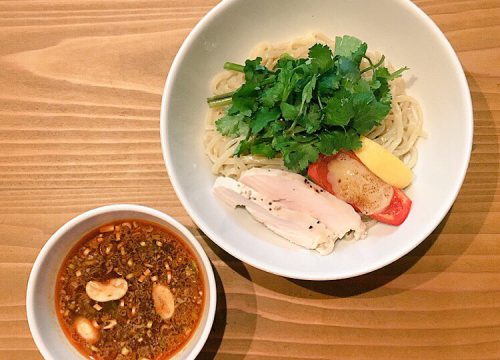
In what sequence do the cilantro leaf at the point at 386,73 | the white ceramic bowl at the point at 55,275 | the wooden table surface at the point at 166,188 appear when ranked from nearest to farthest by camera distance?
the white ceramic bowl at the point at 55,275
the cilantro leaf at the point at 386,73
the wooden table surface at the point at 166,188

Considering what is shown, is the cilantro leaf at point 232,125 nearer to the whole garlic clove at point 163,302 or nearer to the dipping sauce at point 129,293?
the dipping sauce at point 129,293

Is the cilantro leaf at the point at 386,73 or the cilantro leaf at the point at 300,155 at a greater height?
the cilantro leaf at the point at 386,73

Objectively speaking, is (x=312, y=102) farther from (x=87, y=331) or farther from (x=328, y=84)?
(x=87, y=331)

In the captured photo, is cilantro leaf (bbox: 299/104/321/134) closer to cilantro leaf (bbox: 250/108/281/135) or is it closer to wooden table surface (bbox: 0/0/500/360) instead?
cilantro leaf (bbox: 250/108/281/135)

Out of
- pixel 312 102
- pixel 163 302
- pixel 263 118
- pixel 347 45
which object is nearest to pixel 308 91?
pixel 312 102

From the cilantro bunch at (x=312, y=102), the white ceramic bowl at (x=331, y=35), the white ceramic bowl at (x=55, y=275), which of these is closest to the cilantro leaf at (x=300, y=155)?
the cilantro bunch at (x=312, y=102)

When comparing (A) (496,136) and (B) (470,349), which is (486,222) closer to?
(A) (496,136)
